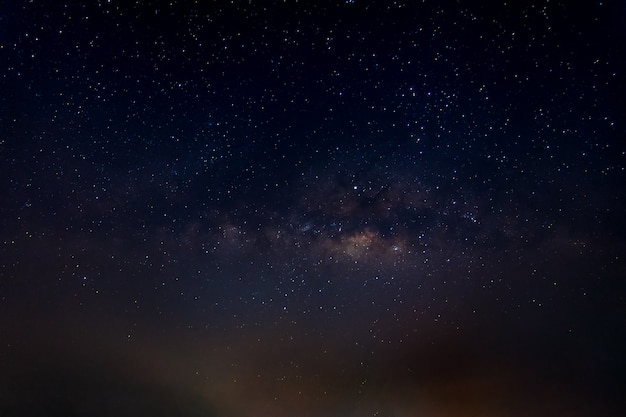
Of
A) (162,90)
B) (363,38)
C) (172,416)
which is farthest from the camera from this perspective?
(172,416)

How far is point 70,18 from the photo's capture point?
446 cm

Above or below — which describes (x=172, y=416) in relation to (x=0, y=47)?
below

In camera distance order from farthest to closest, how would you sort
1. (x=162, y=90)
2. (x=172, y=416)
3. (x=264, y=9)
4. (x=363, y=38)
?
1. (x=172, y=416)
2. (x=162, y=90)
3. (x=363, y=38)
4. (x=264, y=9)

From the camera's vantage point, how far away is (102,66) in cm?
490

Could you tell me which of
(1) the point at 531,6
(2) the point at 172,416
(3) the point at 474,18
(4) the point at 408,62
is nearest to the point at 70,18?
(4) the point at 408,62

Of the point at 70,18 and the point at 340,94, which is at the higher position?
the point at 340,94

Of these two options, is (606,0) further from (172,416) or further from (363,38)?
(172,416)

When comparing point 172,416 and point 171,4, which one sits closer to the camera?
point 171,4

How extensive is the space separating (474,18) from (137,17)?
3564 millimetres

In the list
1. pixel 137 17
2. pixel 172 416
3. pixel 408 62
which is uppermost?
pixel 408 62

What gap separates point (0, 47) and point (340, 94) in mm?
3782

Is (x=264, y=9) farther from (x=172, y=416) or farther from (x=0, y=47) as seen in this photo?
(x=172, y=416)

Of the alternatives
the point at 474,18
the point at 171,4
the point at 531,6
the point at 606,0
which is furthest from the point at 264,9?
the point at 606,0

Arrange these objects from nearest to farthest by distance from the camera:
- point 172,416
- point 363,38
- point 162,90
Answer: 1. point 363,38
2. point 162,90
3. point 172,416
